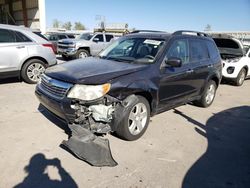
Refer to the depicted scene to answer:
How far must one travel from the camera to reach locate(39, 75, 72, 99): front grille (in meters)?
3.79

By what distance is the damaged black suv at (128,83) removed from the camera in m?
3.68

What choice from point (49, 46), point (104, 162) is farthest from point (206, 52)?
point (49, 46)

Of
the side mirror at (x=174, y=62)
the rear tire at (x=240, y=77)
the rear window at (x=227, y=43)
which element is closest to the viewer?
the side mirror at (x=174, y=62)

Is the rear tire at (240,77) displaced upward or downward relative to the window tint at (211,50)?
downward

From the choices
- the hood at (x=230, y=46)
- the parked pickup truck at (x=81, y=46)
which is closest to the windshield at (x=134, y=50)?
the hood at (x=230, y=46)

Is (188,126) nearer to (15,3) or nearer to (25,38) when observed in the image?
(25,38)

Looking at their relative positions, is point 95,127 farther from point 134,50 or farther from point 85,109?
point 134,50

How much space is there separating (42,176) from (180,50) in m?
3.46

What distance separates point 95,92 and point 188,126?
7.93 ft

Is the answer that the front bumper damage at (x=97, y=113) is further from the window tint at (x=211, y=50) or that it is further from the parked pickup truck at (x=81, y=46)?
the parked pickup truck at (x=81, y=46)

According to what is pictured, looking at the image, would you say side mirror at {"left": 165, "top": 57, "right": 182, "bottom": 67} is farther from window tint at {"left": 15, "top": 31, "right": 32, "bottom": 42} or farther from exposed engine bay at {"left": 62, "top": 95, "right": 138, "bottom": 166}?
window tint at {"left": 15, "top": 31, "right": 32, "bottom": 42}

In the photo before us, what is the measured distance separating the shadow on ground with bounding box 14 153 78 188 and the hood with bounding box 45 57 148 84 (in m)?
1.18

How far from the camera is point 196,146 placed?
4293mm

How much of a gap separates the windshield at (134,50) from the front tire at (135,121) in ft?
2.69
